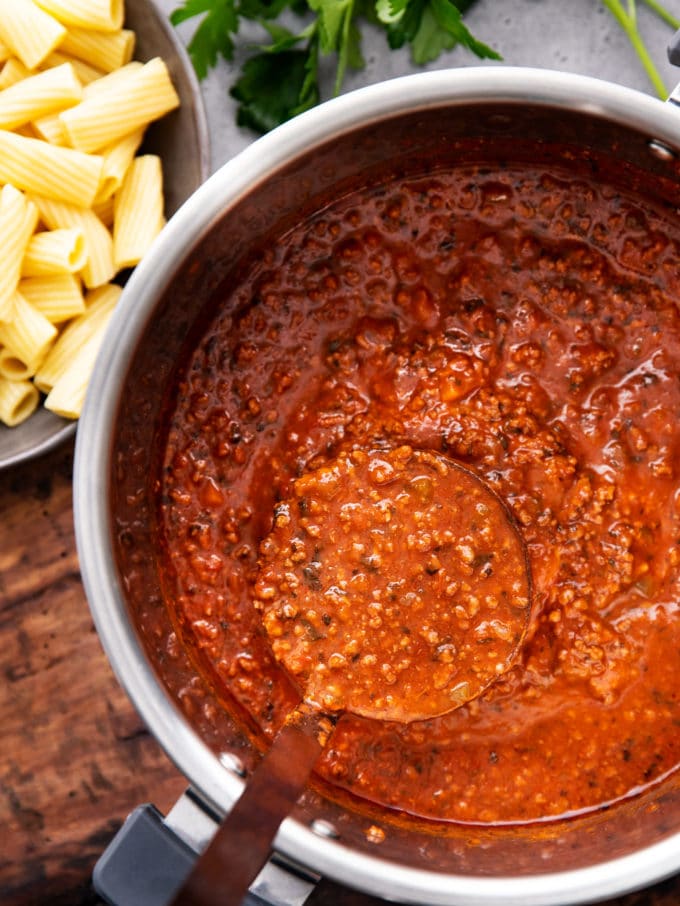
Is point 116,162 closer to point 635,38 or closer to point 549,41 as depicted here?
point 549,41

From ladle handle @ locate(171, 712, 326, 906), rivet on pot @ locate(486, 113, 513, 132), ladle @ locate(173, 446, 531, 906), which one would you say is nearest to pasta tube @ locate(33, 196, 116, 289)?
ladle @ locate(173, 446, 531, 906)

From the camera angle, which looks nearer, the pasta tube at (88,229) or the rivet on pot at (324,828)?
the rivet on pot at (324,828)

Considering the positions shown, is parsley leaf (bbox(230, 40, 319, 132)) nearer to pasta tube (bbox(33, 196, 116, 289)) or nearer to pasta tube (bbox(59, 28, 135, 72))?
pasta tube (bbox(59, 28, 135, 72))

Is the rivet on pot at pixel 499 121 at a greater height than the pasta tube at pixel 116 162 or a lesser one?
greater

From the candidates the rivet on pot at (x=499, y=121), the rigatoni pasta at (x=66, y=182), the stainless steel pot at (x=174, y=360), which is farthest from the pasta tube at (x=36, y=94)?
the rivet on pot at (x=499, y=121)

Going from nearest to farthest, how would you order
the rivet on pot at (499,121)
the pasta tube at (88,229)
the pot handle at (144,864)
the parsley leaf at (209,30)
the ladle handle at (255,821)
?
1. the ladle handle at (255,821)
2. the pot handle at (144,864)
3. the rivet on pot at (499,121)
4. the parsley leaf at (209,30)
5. the pasta tube at (88,229)

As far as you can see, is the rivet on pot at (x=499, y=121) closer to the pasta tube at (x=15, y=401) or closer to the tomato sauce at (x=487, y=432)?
the tomato sauce at (x=487, y=432)

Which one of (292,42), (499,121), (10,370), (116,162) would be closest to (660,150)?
(499,121)
